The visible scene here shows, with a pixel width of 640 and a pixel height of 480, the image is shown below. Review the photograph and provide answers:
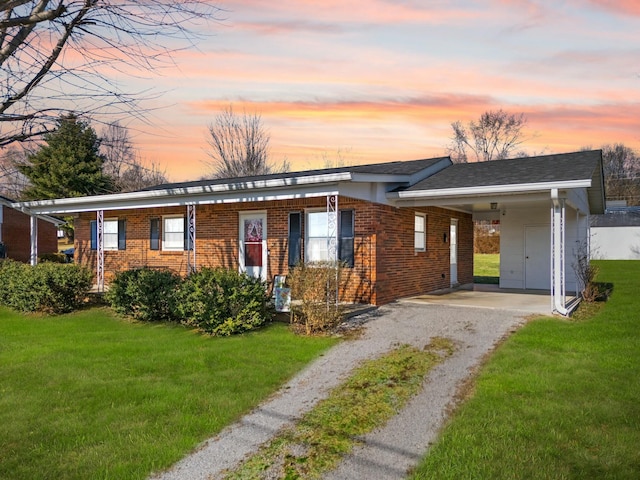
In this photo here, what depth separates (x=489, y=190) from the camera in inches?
408

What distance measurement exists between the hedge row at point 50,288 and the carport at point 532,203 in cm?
822

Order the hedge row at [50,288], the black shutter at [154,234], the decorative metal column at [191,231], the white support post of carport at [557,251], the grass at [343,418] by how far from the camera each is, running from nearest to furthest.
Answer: the grass at [343,418], the white support post of carport at [557,251], the hedge row at [50,288], the decorative metal column at [191,231], the black shutter at [154,234]

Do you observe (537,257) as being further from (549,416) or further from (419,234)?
(549,416)

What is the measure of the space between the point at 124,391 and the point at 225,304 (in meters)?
3.05

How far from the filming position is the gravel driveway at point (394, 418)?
431 cm

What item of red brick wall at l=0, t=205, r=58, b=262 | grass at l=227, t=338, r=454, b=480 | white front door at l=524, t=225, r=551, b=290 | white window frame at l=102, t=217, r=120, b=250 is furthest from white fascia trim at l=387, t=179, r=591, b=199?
red brick wall at l=0, t=205, r=58, b=262

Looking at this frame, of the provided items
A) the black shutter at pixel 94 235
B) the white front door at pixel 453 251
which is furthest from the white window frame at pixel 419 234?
the black shutter at pixel 94 235

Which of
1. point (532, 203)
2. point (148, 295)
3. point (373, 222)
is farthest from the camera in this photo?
point (532, 203)

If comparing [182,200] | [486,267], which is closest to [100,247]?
[182,200]

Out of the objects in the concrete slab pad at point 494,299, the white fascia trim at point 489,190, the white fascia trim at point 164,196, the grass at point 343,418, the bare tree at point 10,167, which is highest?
the white fascia trim at point 164,196

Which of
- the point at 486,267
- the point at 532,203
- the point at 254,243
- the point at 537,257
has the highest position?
the point at 532,203

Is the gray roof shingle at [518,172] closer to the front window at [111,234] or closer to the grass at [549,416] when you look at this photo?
the grass at [549,416]

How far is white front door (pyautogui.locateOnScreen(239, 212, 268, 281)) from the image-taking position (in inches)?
545

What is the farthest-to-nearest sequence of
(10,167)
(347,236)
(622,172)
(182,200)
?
(622,172) → (182,200) → (347,236) → (10,167)
